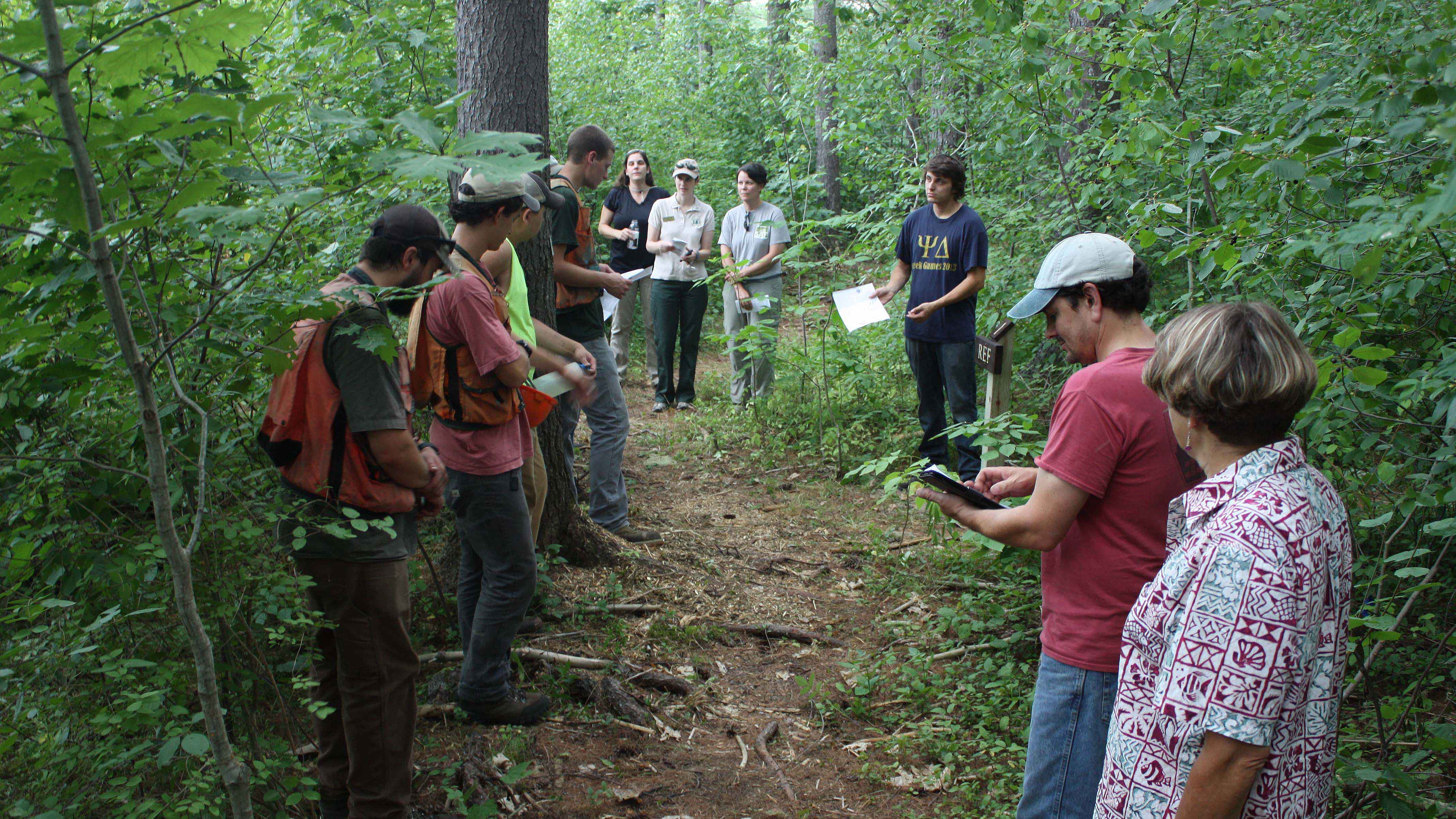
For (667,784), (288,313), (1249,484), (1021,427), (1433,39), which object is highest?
(1433,39)

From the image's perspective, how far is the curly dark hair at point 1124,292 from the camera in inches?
89.4

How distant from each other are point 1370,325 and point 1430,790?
148cm

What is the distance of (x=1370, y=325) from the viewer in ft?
9.58

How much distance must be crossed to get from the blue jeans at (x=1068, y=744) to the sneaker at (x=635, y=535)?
375 cm

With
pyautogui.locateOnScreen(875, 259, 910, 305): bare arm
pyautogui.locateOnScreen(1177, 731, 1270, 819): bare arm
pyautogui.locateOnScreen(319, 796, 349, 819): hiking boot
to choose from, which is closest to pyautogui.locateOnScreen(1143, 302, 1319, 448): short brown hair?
pyautogui.locateOnScreen(1177, 731, 1270, 819): bare arm

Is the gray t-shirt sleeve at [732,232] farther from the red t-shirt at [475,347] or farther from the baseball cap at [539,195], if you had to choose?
the red t-shirt at [475,347]

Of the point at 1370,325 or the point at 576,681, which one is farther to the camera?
the point at 576,681

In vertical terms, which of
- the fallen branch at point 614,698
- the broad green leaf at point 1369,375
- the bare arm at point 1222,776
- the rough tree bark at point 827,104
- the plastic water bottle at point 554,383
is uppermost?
the rough tree bark at point 827,104

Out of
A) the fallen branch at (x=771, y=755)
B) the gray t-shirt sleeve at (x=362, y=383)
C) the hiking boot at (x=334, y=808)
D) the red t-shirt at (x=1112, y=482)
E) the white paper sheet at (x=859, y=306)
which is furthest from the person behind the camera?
the white paper sheet at (x=859, y=306)

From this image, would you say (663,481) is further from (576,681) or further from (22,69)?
(22,69)

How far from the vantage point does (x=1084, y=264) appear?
7.43 ft

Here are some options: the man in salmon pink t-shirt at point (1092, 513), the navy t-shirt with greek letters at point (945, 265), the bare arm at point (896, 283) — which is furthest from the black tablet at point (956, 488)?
the bare arm at point (896, 283)

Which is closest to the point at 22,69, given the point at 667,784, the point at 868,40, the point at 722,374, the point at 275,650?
the point at 275,650

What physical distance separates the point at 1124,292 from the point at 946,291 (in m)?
4.07
